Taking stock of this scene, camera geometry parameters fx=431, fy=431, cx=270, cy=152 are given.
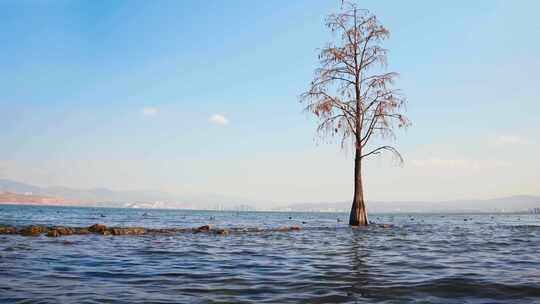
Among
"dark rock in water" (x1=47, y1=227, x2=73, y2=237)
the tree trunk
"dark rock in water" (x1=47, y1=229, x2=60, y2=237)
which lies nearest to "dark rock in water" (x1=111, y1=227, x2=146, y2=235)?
"dark rock in water" (x1=47, y1=227, x2=73, y2=237)

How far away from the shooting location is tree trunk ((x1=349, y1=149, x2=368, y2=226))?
3086cm

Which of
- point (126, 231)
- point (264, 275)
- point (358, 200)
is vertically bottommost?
point (126, 231)

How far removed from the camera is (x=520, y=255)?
12742 mm

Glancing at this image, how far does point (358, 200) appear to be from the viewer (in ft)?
102

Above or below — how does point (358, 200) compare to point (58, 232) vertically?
above

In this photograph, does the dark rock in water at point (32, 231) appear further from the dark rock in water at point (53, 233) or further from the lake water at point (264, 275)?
the lake water at point (264, 275)

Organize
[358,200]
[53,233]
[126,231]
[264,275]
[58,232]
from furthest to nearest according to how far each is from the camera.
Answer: [358,200]
[126,231]
[58,232]
[53,233]
[264,275]

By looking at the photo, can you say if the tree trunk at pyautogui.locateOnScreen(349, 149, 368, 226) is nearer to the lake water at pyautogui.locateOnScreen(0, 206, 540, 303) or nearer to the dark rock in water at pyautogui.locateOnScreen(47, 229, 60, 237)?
the lake water at pyautogui.locateOnScreen(0, 206, 540, 303)

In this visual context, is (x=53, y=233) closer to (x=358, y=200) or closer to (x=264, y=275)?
(x=264, y=275)

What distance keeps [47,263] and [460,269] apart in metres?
9.70

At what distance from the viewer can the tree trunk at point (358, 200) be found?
30859 mm

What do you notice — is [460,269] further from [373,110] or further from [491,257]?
[373,110]

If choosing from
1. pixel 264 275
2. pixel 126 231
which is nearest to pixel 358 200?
pixel 126 231

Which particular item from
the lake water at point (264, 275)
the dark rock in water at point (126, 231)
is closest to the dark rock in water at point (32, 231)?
the dark rock in water at point (126, 231)
